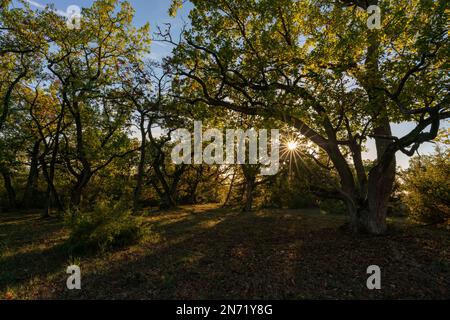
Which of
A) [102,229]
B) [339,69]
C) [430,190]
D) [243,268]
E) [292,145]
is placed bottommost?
[243,268]

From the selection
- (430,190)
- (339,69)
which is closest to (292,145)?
(339,69)

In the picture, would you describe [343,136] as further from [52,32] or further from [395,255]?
[52,32]

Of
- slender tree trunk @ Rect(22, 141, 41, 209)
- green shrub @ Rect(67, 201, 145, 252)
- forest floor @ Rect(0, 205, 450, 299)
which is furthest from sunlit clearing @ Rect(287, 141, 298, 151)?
slender tree trunk @ Rect(22, 141, 41, 209)

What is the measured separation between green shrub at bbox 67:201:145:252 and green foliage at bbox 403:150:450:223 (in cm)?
1316

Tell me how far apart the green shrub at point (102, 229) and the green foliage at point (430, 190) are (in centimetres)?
1316

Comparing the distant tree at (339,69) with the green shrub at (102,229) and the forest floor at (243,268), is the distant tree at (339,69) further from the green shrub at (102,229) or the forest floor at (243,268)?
the green shrub at (102,229)

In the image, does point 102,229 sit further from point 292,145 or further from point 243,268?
point 292,145

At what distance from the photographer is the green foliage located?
1132 centimetres

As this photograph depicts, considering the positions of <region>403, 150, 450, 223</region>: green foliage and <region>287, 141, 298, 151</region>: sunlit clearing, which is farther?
<region>287, 141, 298, 151</region>: sunlit clearing

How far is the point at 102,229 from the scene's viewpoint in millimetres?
8781

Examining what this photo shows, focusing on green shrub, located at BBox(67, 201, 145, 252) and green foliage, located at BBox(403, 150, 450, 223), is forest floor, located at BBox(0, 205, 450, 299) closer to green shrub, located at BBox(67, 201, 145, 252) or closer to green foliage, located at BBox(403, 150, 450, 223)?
green shrub, located at BBox(67, 201, 145, 252)

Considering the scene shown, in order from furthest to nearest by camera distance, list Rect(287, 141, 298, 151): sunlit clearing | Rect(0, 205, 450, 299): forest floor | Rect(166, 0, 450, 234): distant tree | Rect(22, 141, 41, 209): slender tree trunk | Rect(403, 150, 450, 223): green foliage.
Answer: Rect(22, 141, 41, 209): slender tree trunk < Rect(287, 141, 298, 151): sunlit clearing < Rect(403, 150, 450, 223): green foliage < Rect(166, 0, 450, 234): distant tree < Rect(0, 205, 450, 299): forest floor

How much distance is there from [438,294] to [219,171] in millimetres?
28359

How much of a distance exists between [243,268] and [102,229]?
17.2 ft
